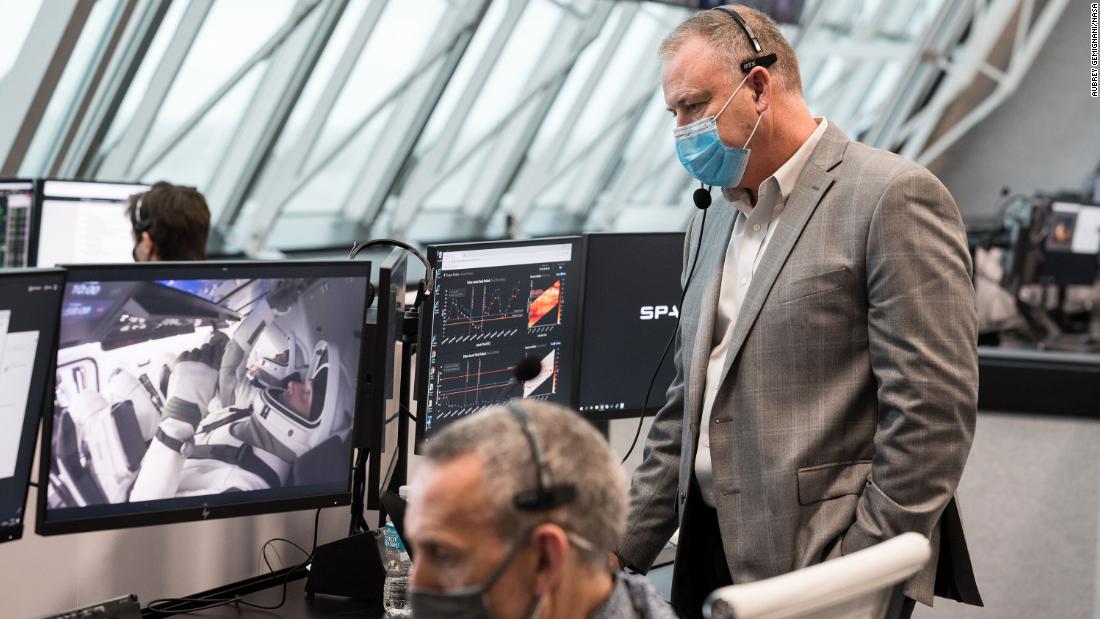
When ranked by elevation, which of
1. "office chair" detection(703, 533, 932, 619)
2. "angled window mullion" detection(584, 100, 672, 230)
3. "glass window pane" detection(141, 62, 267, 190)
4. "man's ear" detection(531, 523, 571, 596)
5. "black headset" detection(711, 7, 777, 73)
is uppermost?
"black headset" detection(711, 7, 777, 73)

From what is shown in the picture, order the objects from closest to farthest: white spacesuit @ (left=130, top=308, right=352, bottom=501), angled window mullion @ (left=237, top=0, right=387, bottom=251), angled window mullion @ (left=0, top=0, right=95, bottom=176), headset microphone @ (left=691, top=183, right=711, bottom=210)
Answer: white spacesuit @ (left=130, top=308, right=352, bottom=501), headset microphone @ (left=691, top=183, right=711, bottom=210), angled window mullion @ (left=0, top=0, right=95, bottom=176), angled window mullion @ (left=237, top=0, right=387, bottom=251)

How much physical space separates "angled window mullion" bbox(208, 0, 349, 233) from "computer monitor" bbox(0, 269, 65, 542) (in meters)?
5.24

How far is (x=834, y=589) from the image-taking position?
1388 millimetres

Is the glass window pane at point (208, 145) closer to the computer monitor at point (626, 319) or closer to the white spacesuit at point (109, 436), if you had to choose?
the computer monitor at point (626, 319)

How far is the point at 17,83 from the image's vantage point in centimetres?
508

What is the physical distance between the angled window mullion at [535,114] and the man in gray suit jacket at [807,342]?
654 cm

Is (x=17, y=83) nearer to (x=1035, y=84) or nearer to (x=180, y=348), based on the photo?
(x=180, y=348)

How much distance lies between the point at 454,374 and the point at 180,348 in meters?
0.63

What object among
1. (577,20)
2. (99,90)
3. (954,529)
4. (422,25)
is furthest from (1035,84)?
(954,529)

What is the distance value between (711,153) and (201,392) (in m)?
0.96

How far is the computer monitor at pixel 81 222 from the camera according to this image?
4.16 metres

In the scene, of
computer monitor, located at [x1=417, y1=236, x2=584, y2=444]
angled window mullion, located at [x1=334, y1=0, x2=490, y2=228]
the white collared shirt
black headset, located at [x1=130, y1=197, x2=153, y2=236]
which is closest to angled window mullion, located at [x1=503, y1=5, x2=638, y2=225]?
angled window mullion, located at [x1=334, y1=0, x2=490, y2=228]

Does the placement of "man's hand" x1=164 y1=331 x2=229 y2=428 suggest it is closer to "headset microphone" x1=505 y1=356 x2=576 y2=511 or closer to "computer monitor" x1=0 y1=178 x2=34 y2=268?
"headset microphone" x1=505 y1=356 x2=576 y2=511

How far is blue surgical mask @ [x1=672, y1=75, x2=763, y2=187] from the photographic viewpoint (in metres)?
2.05
